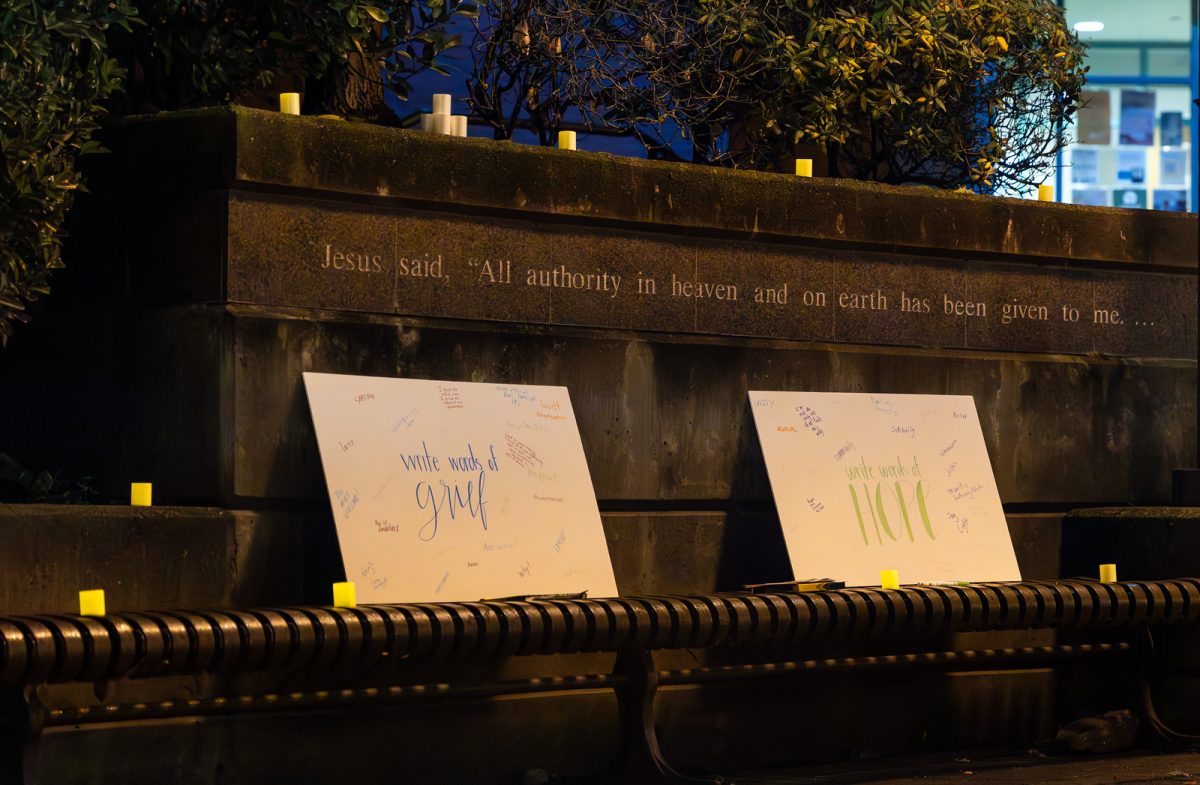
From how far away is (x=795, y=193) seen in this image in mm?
9133

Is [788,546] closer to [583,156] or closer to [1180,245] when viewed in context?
[583,156]

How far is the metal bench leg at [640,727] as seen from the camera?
25.8ft

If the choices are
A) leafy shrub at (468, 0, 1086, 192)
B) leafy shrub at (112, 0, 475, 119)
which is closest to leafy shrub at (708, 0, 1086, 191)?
leafy shrub at (468, 0, 1086, 192)

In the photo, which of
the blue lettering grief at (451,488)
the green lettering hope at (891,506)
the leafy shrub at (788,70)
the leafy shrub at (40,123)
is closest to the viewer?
the leafy shrub at (40,123)

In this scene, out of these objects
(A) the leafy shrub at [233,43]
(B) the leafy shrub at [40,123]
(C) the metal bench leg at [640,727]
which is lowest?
(C) the metal bench leg at [640,727]

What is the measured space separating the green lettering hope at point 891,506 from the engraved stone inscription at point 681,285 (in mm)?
697

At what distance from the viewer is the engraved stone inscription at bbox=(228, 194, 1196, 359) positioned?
7.81 m

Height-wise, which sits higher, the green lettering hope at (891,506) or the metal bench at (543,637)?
the green lettering hope at (891,506)

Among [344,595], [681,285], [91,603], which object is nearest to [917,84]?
[681,285]

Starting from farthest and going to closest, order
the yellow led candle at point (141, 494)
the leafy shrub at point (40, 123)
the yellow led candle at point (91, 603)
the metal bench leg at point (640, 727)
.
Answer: the metal bench leg at point (640, 727) < the yellow led candle at point (141, 494) < the leafy shrub at point (40, 123) < the yellow led candle at point (91, 603)

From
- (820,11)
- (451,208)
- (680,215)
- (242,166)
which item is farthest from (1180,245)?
(242,166)

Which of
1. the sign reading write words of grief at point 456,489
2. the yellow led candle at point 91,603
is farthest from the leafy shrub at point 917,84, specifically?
the yellow led candle at point 91,603

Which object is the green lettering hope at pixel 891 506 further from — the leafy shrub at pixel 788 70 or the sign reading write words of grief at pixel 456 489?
the leafy shrub at pixel 788 70

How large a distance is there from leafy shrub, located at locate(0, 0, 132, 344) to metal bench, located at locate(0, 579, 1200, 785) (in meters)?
1.40
